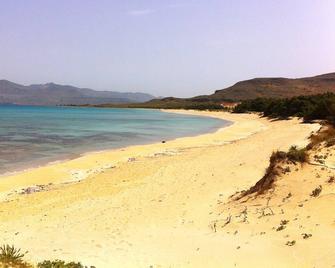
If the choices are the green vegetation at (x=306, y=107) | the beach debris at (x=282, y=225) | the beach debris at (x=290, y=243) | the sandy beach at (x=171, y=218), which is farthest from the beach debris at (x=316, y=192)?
the green vegetation at (x=306, y=107)

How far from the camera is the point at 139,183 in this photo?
1969 cm

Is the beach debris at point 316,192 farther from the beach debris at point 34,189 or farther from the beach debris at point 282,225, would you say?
the beach debris at point 34,189

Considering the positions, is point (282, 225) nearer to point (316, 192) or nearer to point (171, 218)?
point (316, 192)

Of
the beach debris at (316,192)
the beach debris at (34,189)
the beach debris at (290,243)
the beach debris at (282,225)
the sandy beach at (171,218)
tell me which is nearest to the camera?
the beach debris at (290,243)

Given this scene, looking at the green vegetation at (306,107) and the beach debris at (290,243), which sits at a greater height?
the green vegetation at (306,107)

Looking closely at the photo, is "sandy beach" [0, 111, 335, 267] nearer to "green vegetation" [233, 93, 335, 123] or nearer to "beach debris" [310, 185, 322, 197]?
"beach debris" [310, 185, 322, 197]

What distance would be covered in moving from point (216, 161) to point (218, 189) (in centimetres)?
724

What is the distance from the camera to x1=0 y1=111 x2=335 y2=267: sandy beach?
9.79m

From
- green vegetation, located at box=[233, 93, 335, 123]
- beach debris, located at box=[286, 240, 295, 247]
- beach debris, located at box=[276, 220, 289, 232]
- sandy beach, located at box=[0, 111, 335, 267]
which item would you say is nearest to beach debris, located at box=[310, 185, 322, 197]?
sandy beach, located at box=[0, 111, 335, 267]

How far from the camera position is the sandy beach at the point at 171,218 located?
9.79 metres

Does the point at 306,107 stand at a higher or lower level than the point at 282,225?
higher

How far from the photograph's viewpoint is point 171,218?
13.7 metres

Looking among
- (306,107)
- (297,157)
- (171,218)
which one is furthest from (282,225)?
(306,107)

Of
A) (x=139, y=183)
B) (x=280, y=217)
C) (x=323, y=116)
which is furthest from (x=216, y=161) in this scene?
(x=323, y=116)
